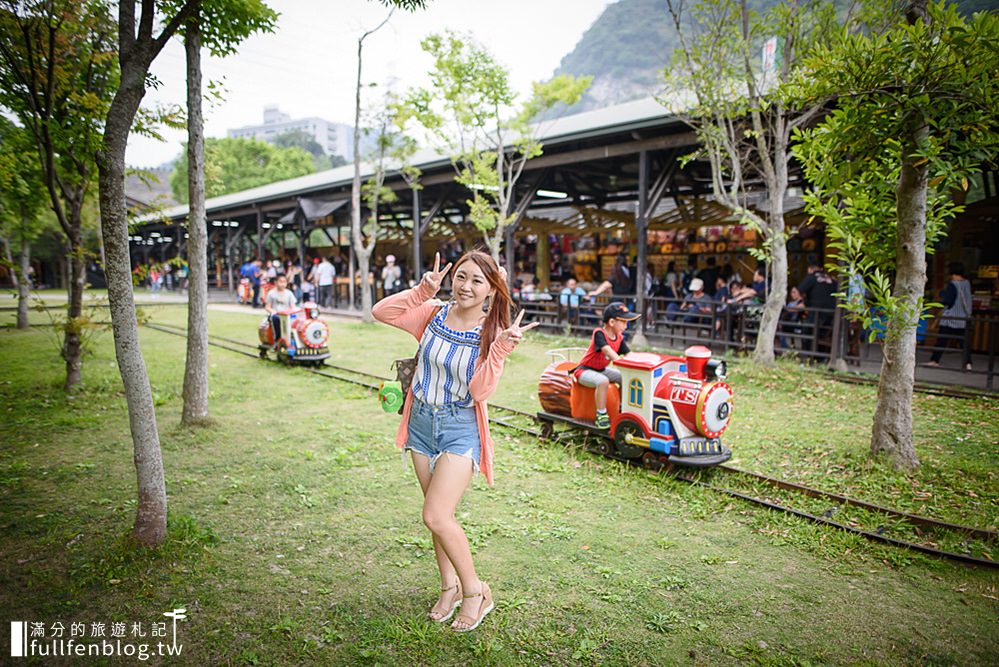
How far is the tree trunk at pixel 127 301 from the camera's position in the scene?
3.35 meters

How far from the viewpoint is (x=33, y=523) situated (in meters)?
4.00

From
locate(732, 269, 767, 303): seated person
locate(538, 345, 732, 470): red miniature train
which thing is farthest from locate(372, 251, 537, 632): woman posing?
locate(732, 269, 767, 303): seated person

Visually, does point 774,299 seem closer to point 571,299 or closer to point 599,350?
point 599,350

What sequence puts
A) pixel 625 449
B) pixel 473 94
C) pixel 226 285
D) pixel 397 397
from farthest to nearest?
pixel 226 285 → pixel 473 94 → pixel 625 449 → pixel 397 397

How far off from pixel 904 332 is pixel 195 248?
711 centimetres

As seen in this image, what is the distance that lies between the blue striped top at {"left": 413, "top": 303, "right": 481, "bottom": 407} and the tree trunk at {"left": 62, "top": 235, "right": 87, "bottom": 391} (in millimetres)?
6147

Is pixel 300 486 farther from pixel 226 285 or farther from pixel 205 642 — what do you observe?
pixel 226 285

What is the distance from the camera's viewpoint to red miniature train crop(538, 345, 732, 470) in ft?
16.4

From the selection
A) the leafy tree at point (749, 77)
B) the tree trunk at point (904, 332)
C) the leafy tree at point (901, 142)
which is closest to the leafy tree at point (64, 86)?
the leafy tree at point (901, 142)

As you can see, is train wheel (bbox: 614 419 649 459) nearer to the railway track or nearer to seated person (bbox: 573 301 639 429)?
the railway track

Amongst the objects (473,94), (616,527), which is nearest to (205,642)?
(616,527)

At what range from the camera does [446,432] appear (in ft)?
9.46

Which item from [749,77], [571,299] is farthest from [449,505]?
[571,299]

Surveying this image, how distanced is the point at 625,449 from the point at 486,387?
3.07 m
